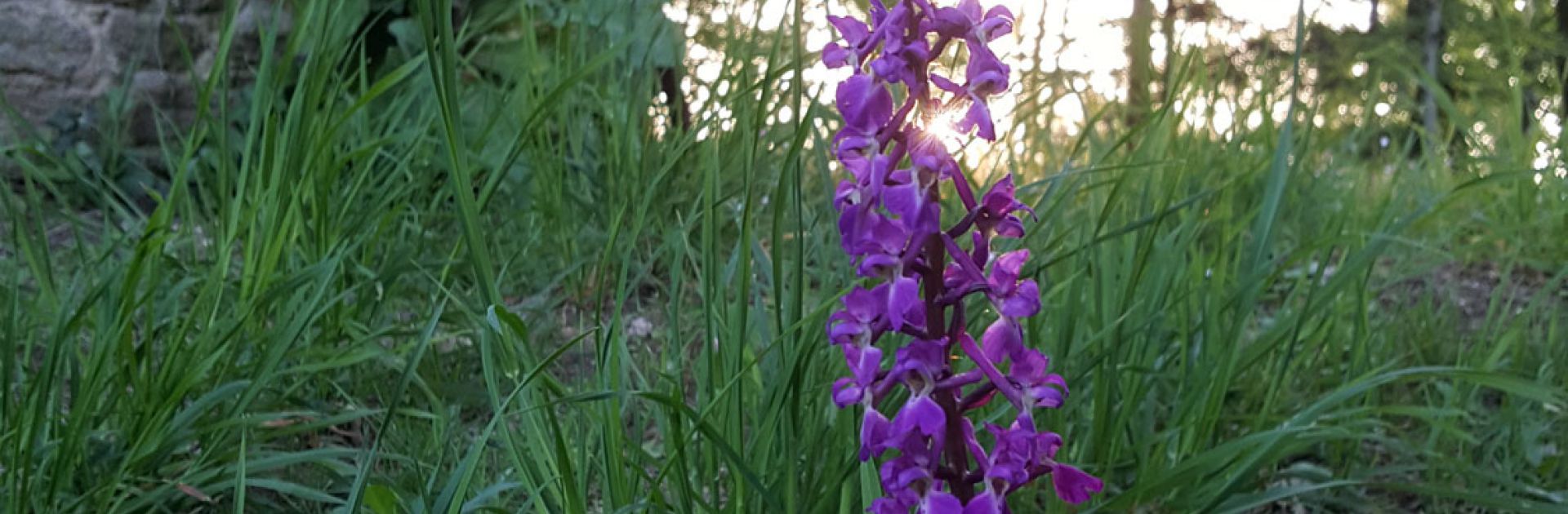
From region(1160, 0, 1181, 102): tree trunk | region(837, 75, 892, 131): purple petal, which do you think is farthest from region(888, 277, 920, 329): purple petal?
region(1160, 0, 1181, 102): tree trunk

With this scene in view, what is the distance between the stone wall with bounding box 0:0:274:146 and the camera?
4.06m

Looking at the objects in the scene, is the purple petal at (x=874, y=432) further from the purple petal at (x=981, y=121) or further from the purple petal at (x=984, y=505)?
the purple petal at (x=981, y=121)

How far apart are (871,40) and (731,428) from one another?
0.53 metres

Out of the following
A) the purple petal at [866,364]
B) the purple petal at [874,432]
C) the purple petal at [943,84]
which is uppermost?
the purple petal at [943,84]

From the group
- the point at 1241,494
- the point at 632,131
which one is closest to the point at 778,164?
the point at 632,131

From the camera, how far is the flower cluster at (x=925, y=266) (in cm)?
106

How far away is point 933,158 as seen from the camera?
3.42 ft

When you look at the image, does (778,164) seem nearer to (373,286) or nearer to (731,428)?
(373,286)

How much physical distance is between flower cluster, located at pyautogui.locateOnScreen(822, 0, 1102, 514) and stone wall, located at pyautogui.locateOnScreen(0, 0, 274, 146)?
3.50 m

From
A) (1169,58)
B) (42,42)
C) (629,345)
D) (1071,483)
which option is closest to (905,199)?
(1071,483)

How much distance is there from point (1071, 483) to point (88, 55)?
386 centimetres

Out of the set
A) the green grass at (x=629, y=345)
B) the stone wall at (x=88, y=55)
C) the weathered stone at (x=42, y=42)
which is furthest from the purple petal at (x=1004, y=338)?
the weathered stone at (x=42, y=42)

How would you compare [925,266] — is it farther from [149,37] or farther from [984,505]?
[149,37]

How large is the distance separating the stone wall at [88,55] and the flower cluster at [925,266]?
3.50 metres
